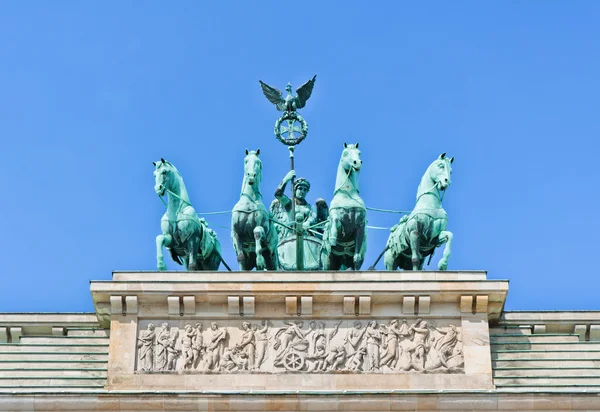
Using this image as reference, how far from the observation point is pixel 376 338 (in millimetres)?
38406

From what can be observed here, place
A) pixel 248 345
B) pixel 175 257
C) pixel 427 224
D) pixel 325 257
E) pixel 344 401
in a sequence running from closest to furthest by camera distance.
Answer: pixel 344 401 → pixel 248 345 → pixel 427 224 → pixel 175 257 → pixel 325 257

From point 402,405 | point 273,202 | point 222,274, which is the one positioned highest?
point 273,202

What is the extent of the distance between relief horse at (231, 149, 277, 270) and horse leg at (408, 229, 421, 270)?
8.68 feet

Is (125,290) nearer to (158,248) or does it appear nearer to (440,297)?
(158,248)

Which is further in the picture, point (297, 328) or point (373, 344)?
point (297, 328)

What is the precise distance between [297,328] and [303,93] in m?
7.01

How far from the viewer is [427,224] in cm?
3981

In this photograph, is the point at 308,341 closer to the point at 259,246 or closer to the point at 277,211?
the point at 259,246

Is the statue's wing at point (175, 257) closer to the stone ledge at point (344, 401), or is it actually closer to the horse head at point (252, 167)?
the horse head at point (252, 167)

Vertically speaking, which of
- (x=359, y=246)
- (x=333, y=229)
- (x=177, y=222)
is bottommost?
(x=359, y=246)

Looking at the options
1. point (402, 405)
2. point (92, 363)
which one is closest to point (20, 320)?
point (92, 363)

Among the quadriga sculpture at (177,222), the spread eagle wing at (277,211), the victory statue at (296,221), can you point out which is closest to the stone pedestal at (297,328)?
the quadriga sculpture at (177,222)

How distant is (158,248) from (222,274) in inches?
77.4

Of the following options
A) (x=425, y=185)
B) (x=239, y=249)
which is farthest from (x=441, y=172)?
(x=239, y=249)
